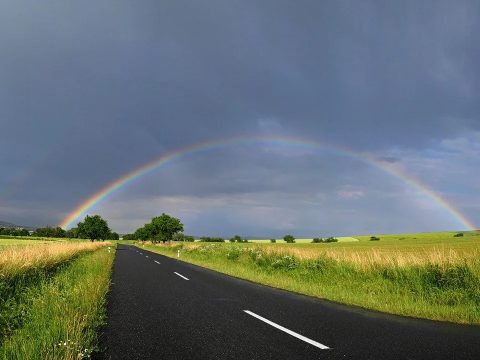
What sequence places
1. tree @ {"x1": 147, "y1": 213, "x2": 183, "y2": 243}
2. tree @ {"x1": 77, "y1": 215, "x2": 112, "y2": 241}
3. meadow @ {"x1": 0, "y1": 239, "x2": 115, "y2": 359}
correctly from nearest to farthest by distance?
meadow @ {"x1": 0, "y1": 239, "x2": 115, "y2": 359}, tree @ {"x1": 147, "y1": 213, "x2": 183, "y2": 243}, tree @ {"x1": 77, "y1": 215, "x2": 112, "y2": 241}

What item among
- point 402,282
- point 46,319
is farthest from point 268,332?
point 402,282

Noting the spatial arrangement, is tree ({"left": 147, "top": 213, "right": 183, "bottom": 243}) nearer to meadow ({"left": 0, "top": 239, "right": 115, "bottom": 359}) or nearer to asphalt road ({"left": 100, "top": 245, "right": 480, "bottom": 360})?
meadow ({"left": 0, "top": 239, "right": 115, "bottom": 359})

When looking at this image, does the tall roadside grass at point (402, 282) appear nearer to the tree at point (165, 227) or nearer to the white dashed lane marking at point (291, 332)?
the white dashed lane marking at point (291, 332)

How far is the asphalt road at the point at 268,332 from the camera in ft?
17.6

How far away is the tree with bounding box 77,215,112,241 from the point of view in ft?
361

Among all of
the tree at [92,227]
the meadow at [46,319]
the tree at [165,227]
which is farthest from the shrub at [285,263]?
the tree at [92,227]

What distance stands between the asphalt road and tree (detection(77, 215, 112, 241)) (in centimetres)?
10799

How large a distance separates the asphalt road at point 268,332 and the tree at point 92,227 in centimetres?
10799

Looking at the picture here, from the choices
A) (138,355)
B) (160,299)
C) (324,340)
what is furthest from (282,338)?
(160,299)

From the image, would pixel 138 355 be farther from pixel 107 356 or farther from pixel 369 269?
pixel 369 269

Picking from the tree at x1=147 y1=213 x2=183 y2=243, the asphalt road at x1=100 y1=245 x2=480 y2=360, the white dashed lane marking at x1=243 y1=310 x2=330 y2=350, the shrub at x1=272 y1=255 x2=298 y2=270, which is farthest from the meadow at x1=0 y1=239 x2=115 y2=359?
the tree at x1=147 y1=213 x2=183 y2=243

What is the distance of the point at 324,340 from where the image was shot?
605 centimetres

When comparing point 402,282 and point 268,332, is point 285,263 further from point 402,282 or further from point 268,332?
point 268,332

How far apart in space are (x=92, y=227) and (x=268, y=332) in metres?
113
